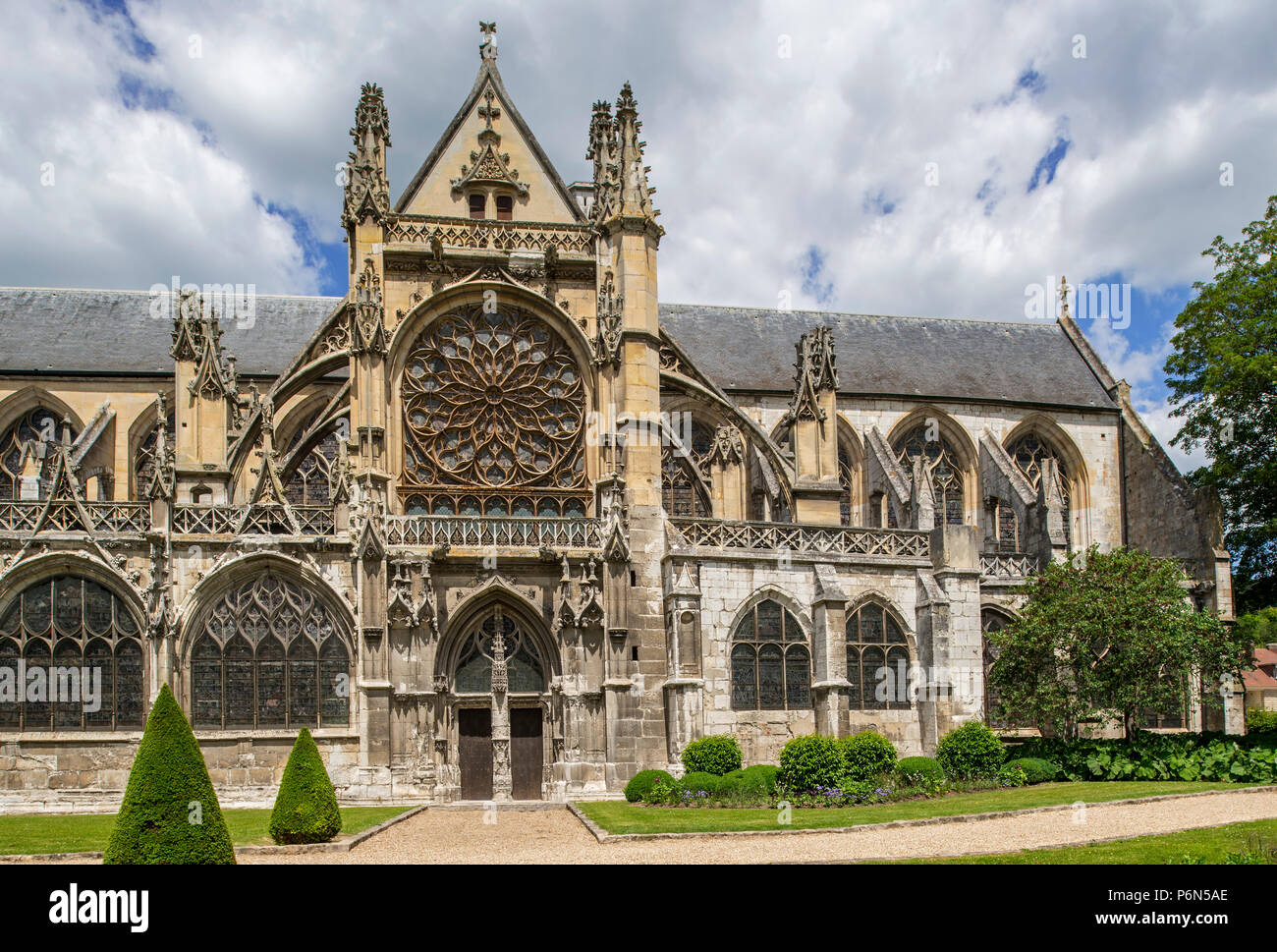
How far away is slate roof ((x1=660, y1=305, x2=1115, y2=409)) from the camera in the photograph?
36.7m

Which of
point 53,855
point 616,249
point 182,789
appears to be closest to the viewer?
point 182,789

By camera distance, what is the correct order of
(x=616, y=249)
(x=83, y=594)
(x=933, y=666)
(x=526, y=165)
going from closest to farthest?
(x=83, y=594) → (x=933, y=666) → (x=616, y=249) → (x=526, y=165)

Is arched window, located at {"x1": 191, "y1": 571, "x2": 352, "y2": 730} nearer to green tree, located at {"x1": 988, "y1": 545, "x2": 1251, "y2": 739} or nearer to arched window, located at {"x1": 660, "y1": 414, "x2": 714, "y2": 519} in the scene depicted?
arched window, located at {"x1": 660, "y1": 414, "x2": 714, "y2": 519}

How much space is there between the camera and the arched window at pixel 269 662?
936 inches

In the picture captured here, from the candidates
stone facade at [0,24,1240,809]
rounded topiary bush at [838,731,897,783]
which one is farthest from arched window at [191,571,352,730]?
rounded topiary bush at [838,731,897,783]

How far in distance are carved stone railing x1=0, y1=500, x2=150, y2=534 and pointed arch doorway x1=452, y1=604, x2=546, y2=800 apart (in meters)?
7.19

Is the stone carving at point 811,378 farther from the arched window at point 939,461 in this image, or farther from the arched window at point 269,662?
the arched window at point 269,662

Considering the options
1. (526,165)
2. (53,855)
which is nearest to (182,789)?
(53,855)

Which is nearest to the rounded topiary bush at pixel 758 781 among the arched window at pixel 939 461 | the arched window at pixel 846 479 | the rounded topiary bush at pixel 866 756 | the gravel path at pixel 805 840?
the rounded topiary bush at pixel 866 756

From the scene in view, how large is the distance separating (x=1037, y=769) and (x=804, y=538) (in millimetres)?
6787

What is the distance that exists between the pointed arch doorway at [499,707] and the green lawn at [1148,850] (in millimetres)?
13879

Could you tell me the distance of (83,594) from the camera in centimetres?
2367
